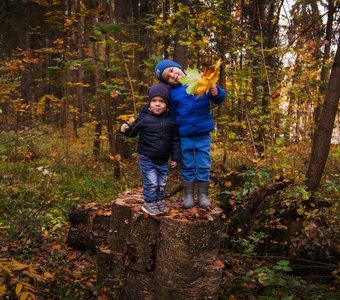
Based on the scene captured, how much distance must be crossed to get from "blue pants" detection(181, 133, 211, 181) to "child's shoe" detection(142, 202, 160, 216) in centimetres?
47

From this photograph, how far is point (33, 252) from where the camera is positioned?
5.07 meters

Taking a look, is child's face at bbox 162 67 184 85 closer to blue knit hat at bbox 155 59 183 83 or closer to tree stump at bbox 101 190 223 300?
blue knit hat at bbox 155 59 183 83

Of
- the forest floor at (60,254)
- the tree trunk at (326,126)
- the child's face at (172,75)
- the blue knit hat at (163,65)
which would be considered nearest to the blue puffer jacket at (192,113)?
the child's face at (172,75)

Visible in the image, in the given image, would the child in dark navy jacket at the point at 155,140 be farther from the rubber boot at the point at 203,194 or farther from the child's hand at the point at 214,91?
the child's hand at the point at 214,91

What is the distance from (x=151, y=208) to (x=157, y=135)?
32.2 inches

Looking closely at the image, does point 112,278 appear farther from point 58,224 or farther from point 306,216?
point 306,216

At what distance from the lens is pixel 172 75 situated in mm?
3787

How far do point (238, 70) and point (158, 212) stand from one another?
3.80 metres

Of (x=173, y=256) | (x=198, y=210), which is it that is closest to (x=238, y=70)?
(x=198, y=210)

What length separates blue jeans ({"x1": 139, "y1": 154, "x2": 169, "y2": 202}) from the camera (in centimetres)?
377

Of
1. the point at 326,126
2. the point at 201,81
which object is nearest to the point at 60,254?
the point at 201,81

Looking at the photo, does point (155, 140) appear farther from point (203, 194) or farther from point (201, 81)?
point (201, 81)

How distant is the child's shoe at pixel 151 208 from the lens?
3.71 metres

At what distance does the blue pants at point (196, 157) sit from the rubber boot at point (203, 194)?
59mm
